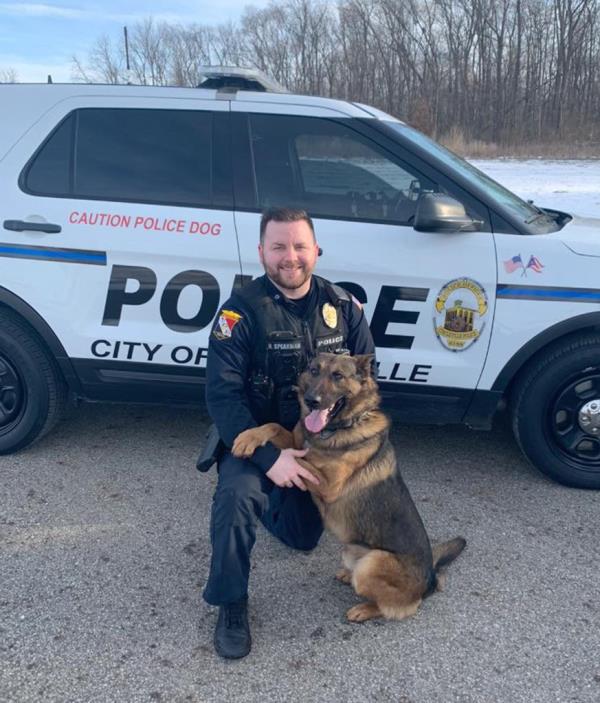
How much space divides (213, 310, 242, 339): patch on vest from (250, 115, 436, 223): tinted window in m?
0.95

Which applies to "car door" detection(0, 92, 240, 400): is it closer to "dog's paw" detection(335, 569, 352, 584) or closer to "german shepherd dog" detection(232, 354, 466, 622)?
"german shepherd dog" detection(232, 354, 466, 622)

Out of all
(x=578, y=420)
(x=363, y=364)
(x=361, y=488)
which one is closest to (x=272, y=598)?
(x=361, y=488)

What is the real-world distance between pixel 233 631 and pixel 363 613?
51 cm

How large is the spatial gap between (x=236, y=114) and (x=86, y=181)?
886 mm

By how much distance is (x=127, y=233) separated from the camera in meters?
3.30

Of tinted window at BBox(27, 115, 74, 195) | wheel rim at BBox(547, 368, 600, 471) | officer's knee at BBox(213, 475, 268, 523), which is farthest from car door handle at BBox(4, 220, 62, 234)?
wheel rim at BBox(547, 368, 600, 471)

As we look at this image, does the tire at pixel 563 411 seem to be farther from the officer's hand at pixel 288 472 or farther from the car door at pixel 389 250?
the officer's hand at pixel 288 472

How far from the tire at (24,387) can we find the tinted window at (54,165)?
718mm

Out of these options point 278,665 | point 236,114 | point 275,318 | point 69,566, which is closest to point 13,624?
point 69,566

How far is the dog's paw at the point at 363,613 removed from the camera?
245 centimetres

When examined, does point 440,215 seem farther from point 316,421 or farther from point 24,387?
point 24,387

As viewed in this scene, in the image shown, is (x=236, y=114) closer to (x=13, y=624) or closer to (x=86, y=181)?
(x=86, y=181)

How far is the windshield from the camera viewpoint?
3.33m

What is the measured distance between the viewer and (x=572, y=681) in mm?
2158
